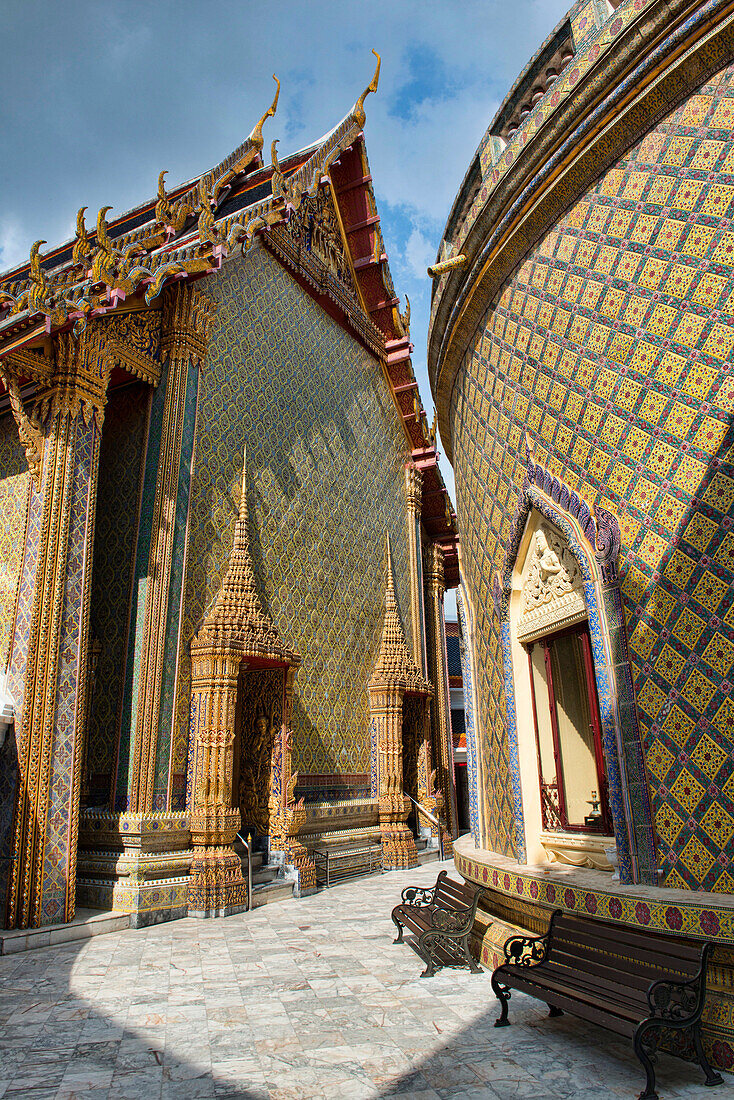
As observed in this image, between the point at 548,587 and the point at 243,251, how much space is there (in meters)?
5.81

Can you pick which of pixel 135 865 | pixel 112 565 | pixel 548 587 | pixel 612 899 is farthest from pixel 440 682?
pixel 612 899

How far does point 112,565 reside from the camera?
26.6 feet

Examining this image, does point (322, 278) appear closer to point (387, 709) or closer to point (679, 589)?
point (387, 709)

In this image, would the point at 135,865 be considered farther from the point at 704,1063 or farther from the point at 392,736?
the point at 704,1063

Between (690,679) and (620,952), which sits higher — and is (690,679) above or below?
above

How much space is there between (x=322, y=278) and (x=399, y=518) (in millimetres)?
4431

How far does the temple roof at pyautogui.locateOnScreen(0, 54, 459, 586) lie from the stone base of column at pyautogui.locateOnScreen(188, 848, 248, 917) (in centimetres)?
489

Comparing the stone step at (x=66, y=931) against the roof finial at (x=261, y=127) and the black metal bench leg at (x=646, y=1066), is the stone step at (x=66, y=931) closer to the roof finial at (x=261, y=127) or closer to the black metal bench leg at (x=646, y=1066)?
the black metal bench leg at (x=646, y=1066)

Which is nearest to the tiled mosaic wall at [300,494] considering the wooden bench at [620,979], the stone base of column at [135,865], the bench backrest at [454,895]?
the stone base of column at [135,865]

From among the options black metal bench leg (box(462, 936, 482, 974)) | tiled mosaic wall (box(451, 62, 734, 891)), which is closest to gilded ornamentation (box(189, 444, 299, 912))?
black metal bench leg (box(462, 936, 482, 974))

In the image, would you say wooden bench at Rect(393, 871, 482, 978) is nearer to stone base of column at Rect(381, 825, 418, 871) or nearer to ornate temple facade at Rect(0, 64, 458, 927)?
ornate temple facade at Rect(0, 64, 458, 927)

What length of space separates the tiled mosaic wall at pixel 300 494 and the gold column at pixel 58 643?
1.38 metres

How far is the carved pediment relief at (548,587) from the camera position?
473cm

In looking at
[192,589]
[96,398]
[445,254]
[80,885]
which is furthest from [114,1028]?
[445,254]
